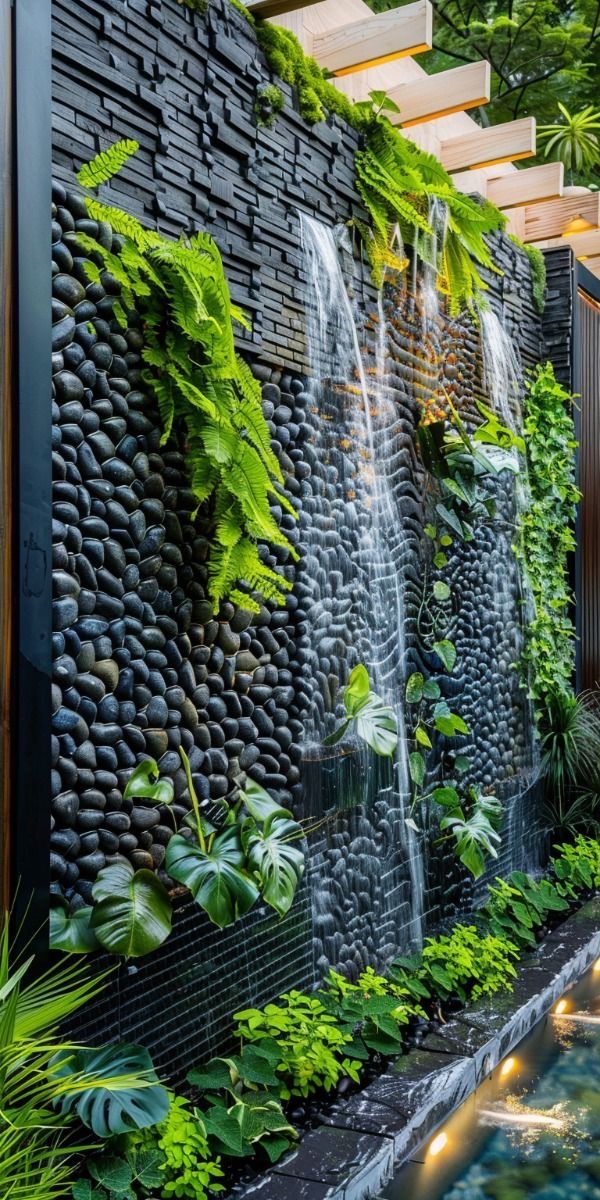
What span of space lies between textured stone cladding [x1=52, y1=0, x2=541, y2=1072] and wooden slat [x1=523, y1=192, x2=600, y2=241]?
2.56 m

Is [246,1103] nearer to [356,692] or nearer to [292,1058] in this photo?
[292,1058]

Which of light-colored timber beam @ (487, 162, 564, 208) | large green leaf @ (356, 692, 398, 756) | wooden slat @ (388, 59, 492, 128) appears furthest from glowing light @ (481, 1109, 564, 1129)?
light-colored timber beam @ (487, 162, 564, 208)

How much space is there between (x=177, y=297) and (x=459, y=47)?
11.4 meters

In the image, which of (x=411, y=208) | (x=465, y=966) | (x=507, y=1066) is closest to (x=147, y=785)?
(x=507, y=1066)

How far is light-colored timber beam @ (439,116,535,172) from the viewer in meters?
4.97

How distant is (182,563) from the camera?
2.99 meters

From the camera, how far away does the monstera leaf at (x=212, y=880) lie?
2.66m

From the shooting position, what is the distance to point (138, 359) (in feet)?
9.15

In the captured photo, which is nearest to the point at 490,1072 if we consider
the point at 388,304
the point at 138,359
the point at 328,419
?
the point at 328,419

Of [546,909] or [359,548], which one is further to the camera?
[546,909]

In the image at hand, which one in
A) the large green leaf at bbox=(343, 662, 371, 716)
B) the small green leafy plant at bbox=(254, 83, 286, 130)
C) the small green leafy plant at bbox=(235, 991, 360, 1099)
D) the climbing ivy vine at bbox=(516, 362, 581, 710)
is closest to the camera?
the small green leafy plant at bbox=(235, 991, 360, 1099)

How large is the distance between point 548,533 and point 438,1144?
3980 millimetres

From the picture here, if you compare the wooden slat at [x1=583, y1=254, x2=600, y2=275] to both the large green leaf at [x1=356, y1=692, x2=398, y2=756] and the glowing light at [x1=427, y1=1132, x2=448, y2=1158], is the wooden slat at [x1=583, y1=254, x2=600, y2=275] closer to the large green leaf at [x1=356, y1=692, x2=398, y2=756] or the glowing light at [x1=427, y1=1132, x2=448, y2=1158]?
the large green leaf at [x1=356, y1=692, x2=398, y2=756]

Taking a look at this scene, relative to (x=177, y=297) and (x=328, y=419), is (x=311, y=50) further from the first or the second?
(x=177, y=297)
